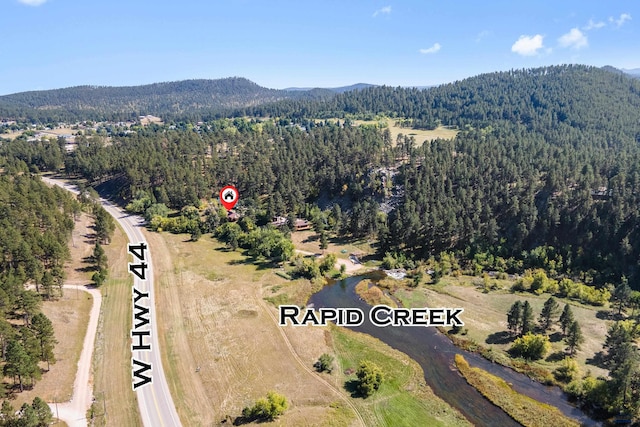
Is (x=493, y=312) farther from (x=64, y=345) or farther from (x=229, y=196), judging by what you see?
(x=229, y=196)

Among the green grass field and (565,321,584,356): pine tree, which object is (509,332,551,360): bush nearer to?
(565,321,584,356): pine tree

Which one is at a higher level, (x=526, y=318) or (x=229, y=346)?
(x=526, y=318)

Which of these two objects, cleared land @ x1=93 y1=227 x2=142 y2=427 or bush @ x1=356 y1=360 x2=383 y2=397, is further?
bush @ x1=356 y1=360 x2=383 y2=397

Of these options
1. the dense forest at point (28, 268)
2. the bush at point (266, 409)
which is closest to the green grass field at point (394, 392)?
the bush at point (266, 409)

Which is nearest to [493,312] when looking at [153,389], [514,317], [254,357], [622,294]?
[514,317]

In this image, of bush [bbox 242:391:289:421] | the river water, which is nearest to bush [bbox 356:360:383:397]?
the river water
